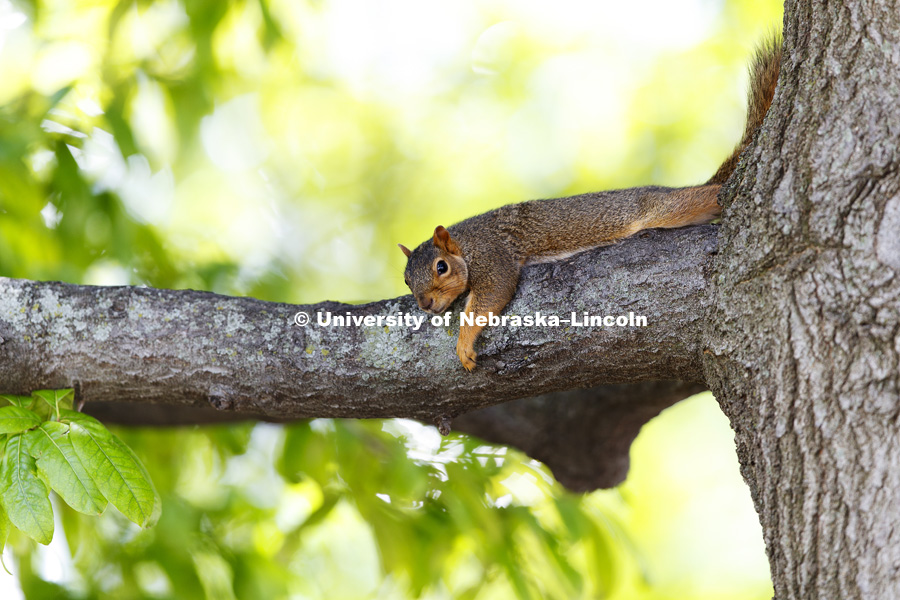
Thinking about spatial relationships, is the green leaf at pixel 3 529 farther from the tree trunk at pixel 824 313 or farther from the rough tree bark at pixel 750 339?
the tree trunk at pixel 824 313

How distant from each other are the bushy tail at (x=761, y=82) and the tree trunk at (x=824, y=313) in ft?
2.27

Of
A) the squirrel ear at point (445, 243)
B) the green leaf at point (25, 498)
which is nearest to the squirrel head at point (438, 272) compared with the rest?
the squirrel ear at point (445, 243)

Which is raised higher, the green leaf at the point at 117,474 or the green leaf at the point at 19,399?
the green leaf at the point at 19,399

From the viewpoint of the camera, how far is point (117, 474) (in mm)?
1996

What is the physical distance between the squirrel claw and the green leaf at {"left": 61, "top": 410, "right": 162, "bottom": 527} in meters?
0.94

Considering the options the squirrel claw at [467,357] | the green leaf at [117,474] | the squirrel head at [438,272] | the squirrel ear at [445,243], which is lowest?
the green leaf at [117,474]

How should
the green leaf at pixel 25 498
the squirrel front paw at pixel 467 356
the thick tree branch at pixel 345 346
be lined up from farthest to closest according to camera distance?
the squirrel front paw at pixel 467 356 < the thick tree branch at pixel 345 346 < the green leaf at pixel 25 498

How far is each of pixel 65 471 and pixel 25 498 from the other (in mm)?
115

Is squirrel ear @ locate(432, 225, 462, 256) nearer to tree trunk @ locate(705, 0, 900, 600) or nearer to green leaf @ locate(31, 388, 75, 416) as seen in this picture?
tree trunk @ locate(705, 0, 900, 600)

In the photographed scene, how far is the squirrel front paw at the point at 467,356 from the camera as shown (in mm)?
2180

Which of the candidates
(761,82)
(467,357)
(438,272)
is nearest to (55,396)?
(467,357)

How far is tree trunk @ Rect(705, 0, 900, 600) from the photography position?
158 cm

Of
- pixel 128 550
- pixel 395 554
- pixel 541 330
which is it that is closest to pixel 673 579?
pixel 395 554

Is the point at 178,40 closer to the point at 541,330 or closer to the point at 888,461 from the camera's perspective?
the point at 541,330
